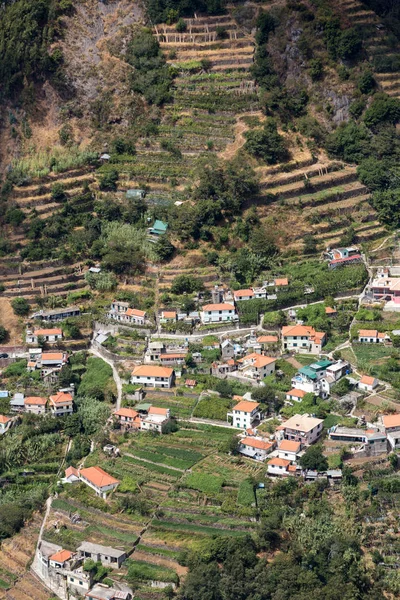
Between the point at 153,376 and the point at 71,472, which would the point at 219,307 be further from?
the point at 71,472

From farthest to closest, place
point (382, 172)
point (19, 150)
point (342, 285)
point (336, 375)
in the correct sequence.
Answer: point (19, 150)
point (382, 172)
point (342, 285)
point (336, 375)

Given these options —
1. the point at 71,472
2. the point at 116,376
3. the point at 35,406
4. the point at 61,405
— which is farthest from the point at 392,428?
the point at 35,406

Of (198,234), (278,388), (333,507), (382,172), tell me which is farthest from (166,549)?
(382,172)

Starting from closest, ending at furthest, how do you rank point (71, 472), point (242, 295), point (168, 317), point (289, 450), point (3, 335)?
point (289, 450) < point (71, 472) < point (168, 317) < point (242, 295) < point (3, 335)

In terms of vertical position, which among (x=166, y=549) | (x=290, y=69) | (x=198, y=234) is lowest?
(x=166, y=549)

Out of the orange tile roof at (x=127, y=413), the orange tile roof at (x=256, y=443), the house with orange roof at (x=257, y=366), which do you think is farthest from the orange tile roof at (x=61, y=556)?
the house with orange roof at (x=257, y=366)

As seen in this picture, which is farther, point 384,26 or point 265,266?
point 384,26

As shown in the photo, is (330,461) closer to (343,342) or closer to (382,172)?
(343,342)
